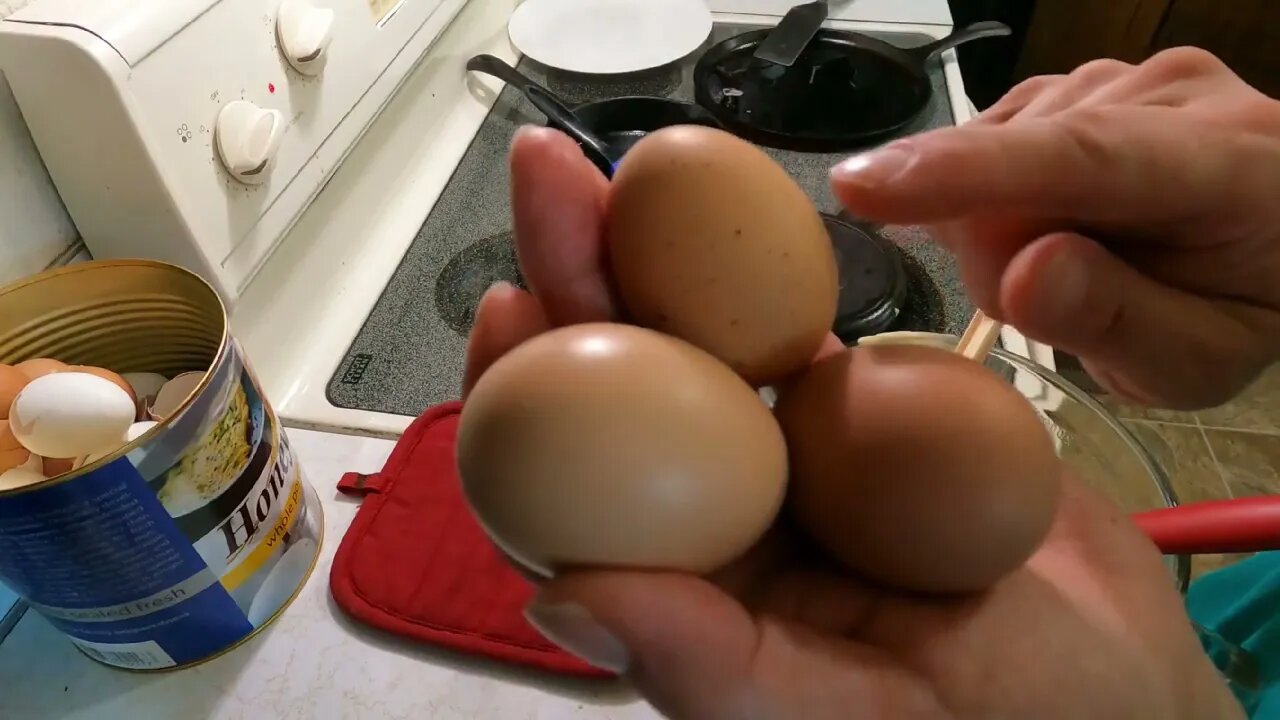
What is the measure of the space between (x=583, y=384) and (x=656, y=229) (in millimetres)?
100

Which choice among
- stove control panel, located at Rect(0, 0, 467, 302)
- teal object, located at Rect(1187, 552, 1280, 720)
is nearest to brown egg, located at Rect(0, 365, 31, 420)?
stove control panel, located at Rect(0, 0, 467, 302)

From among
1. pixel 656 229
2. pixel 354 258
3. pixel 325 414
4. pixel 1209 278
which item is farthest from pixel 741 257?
pixel 354 258

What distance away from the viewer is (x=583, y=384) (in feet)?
1.16

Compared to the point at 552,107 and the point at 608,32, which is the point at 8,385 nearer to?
the point at 552,107

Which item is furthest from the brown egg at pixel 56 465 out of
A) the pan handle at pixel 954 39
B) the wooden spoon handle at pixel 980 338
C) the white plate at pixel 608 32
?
the pan handle at pixel 954 39

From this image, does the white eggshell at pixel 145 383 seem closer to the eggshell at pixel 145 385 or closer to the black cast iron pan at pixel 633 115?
the eggshell at pixel 145 385

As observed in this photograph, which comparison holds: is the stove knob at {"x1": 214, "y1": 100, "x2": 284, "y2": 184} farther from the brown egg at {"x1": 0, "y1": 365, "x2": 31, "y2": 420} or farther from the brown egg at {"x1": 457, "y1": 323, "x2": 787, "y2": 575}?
the brown egg at {"x1": 457, "y1": 323, "x2": 787, "y2": 575}

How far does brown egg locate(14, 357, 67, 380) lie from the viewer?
513 millimetres

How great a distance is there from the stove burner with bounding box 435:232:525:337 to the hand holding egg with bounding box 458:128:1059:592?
38 centimetres

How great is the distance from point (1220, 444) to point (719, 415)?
1.80 meters

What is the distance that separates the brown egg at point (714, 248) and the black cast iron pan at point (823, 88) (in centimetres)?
62

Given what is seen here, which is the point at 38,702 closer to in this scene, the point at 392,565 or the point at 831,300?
the point at 392,565

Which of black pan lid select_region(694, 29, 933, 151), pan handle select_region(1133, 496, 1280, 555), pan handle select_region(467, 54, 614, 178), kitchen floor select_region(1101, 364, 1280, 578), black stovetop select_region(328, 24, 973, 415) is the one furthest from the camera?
kitchen floor select_region(1101, 364, 1280, 578)

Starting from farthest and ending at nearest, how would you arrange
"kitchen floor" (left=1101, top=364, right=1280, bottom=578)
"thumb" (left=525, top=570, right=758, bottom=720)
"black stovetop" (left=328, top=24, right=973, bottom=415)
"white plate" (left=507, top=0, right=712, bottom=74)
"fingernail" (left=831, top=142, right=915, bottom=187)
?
1. "kitchen floor" (left=1101, top=364, right=1280, bottom=578)
2. "white plate" (left=507, top=0, right=712, bottom=74)
3. "black stovetop" (left=328, top=24, right=973, bottom=415)
4. "fingernail" (left=831, top=142, right=915, bottom=187)
5. "thumb" (left=525, top=570, right=758, bottom=720)
